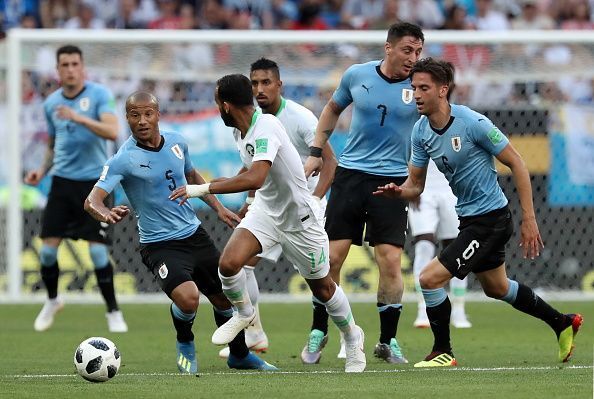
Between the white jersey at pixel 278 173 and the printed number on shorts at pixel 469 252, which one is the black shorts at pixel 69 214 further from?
the printed number on shorts at pixel 469 252

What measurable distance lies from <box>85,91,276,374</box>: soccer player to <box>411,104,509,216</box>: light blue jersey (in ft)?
4.97

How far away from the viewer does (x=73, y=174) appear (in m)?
13.8

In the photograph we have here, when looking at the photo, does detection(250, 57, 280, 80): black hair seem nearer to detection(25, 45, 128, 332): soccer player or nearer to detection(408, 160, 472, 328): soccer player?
detection(25, 45, 128, 332): soccer player

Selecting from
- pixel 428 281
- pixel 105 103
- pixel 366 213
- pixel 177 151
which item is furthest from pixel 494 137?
pixel 105 103

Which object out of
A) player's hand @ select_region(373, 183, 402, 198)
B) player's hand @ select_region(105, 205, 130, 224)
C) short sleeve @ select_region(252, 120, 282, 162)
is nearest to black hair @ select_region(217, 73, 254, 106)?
short sleeve @ select_region(252, 120, 282, 162)

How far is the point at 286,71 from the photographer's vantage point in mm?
17500

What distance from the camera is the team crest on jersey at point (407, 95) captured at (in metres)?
10.6

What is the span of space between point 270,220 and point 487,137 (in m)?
1.66

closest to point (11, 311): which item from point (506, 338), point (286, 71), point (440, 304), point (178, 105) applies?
point (178, 105)

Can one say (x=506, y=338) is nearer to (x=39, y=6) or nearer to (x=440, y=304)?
(x=440, y=304)

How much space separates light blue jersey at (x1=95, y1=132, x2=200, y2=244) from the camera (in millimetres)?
9852

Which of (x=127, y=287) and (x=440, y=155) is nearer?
(x=440, y=155)

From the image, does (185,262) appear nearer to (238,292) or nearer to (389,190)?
(238,292)

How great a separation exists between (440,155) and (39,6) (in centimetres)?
1340
